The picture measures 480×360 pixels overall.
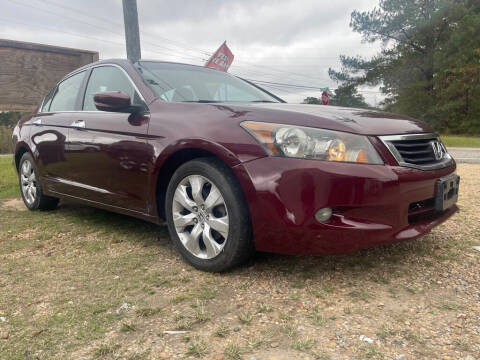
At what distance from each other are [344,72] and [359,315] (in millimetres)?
31226

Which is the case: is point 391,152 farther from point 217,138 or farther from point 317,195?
point 217,138

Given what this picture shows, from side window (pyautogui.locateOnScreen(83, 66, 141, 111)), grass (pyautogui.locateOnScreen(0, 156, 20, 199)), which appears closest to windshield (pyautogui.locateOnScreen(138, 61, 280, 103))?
side window (pyautogui.locateOnScreen(83, 66, 141, 111))

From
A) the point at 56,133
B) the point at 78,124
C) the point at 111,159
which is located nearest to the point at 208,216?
the point at 111,159

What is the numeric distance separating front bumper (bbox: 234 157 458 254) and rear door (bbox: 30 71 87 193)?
2179 mm

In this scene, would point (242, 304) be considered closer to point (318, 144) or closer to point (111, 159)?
point (318, 144)

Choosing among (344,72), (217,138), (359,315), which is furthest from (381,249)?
(344,72)

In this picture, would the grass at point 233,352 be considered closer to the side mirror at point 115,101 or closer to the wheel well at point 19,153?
the side mirror at point 115,101

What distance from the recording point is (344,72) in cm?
3109

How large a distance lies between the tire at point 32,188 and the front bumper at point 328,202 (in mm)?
2949

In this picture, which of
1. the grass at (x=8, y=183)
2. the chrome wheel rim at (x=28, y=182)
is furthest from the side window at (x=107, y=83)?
the grass at (x=8, y=183)

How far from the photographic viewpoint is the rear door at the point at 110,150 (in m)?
2.94

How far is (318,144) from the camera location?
7.32 feet

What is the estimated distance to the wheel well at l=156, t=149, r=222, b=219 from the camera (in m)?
2.65

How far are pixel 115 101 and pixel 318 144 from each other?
1.54 meters
